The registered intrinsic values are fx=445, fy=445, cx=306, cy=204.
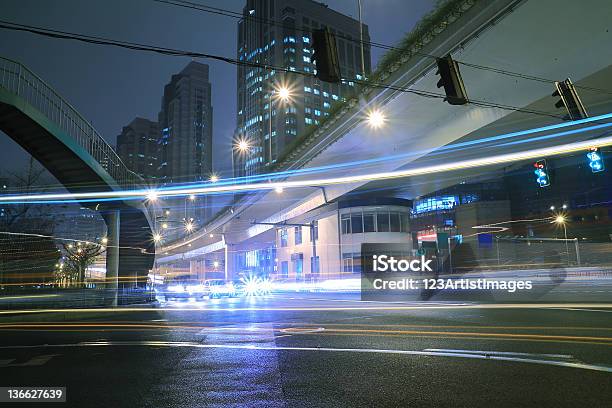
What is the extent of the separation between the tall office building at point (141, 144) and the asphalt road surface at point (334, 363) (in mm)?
161749

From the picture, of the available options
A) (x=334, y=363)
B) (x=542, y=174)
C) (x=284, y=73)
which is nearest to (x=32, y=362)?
(x=334, y=363)

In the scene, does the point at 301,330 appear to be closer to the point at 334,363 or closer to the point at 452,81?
the point at 334,363

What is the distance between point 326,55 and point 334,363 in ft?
21.4

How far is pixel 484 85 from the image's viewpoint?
16219mm

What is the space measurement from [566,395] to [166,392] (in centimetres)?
507

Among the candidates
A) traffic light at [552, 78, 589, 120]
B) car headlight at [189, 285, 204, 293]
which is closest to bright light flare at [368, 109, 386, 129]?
traffic light at [552, 78, 589, 120]

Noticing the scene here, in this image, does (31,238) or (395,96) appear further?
(31,238)

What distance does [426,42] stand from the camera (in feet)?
51.4

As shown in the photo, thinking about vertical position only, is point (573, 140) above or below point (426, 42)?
below

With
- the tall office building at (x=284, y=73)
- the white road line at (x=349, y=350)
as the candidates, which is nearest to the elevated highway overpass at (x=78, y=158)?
the white road line at (x=349, y=350)

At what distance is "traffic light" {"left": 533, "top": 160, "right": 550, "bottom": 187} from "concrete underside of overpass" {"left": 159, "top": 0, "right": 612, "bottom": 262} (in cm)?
219

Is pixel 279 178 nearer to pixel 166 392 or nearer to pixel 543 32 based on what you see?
pixel 543 32

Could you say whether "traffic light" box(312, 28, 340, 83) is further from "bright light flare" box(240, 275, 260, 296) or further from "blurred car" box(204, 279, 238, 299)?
"bright light flare" box(240, 275, 260, 296)

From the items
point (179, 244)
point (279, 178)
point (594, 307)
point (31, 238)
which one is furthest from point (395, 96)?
point (179, 244)
